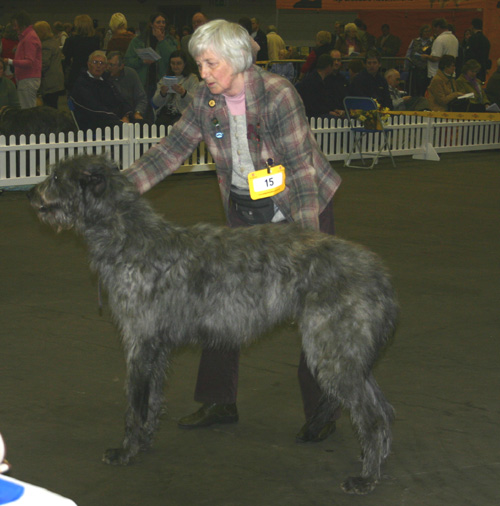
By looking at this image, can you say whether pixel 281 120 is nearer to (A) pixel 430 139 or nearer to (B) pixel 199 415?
(B) pixel 199 415

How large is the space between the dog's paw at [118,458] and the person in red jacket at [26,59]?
10.9m

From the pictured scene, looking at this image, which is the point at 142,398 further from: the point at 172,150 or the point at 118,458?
the point at 172,150

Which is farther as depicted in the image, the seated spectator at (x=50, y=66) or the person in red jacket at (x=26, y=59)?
the seated spectator at (x=50, y=66)

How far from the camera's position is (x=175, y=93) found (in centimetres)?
1320

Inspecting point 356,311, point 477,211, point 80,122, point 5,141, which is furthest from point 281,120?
point 80,122

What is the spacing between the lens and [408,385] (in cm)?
513

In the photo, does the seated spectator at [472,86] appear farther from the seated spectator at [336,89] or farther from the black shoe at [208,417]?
the black shoe at [208,417]

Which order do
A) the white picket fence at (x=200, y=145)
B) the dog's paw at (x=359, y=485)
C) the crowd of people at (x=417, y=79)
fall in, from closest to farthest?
Result: the dog's paw at (x=359, y=485)
the white picket fence at (x=200, y=145)
the crowd of people at (x=417, y=79)

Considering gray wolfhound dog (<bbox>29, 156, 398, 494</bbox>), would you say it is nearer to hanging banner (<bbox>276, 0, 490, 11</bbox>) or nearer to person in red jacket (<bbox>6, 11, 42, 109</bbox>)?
person in red jacket (<bbox>6, 11, 42, 109</bbox>)

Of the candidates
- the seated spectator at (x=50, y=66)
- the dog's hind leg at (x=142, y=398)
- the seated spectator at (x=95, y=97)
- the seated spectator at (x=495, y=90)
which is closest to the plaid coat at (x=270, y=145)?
the dog's hind leg at (x=142, y=398)

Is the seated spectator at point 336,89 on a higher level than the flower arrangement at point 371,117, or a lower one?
higher

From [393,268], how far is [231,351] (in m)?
3.57

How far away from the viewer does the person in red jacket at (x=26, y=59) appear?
13.8 meters

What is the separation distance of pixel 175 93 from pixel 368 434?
991 cm
